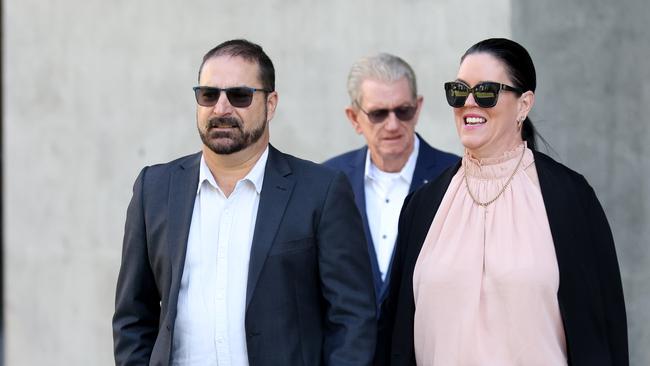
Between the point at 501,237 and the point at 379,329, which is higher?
the point at 501,237

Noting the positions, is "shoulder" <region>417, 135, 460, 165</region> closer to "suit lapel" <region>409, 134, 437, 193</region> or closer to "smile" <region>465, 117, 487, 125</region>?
"suit lapel" <region>409, 134, 437, 193</region>

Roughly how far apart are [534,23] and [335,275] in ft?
8.17

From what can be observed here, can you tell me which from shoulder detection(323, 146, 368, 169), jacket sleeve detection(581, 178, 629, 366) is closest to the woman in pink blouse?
jacket sleeve detection(581, 178, 629, 366)

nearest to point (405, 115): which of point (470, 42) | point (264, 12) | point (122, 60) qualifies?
point (470, 42)

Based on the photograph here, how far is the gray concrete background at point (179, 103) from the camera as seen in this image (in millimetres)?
6051

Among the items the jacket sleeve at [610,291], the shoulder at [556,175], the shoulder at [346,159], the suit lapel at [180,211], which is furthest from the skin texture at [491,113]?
the shoulder at [346,159]

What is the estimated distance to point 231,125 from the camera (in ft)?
12.9

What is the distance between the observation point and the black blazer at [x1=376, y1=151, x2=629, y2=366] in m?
3.72

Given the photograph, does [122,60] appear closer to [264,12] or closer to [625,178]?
[264,12]

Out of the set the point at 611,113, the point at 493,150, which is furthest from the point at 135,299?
the point at 611,113

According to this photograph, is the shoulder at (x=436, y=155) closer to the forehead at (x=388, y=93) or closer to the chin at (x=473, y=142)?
the forehead at (x=388, y=93)

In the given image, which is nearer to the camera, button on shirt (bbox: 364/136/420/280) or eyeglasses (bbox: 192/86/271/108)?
eyeglasses (bbox: 192/86/271/108)

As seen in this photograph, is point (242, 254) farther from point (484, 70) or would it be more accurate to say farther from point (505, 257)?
point (484, 70)

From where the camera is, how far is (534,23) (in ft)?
19.2
